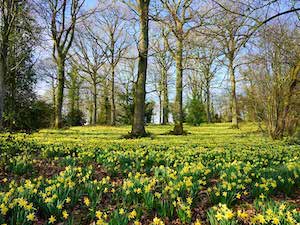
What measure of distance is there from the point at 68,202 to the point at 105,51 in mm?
26049

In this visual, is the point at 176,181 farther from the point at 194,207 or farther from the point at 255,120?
the point at 255,120

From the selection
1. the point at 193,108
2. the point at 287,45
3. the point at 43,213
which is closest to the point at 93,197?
the point at 43,213

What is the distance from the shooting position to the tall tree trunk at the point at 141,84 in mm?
11938

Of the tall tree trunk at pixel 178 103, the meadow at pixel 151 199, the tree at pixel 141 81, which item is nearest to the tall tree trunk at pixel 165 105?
the tall tree trunk at pixel 178 103

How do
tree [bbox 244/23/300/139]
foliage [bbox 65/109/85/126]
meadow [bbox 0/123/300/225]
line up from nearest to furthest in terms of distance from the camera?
meadow [bbox 0/123/300/225] → tree [bbox 244/23/300/139] → foliage [bbox 65/109/85/126]

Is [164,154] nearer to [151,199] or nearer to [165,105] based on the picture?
[151,199]

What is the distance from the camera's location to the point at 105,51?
27.9 m

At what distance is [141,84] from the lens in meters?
12.2

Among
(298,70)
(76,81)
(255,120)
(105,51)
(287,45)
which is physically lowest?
(255,120)

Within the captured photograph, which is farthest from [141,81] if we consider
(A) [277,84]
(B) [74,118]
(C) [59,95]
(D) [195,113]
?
(B) [74,118]

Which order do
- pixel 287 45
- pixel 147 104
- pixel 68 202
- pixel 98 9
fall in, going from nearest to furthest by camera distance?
pixel 68 202
pixel 287 45
pixel 98 9
pixel 147 104

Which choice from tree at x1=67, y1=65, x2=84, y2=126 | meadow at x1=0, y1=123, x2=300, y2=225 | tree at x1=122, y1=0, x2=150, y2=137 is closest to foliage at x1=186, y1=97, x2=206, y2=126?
tree at x1=67, y1=65, x2=84, y2=126

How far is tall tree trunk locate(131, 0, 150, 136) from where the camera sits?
39.2ft

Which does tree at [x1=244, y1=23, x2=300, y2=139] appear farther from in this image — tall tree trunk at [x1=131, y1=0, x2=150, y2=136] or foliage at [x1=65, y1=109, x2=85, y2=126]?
foliage at [x1=65, y1=109, x2=85, y2=126]
